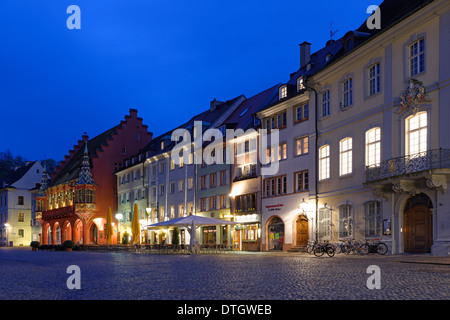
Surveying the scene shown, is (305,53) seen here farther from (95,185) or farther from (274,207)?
(95,185)

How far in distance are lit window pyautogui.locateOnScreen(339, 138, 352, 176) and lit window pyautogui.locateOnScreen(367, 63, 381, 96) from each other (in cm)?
348

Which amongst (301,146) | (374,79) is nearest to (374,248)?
(374,79)

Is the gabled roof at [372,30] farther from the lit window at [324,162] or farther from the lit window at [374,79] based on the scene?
the lit window at [324,162]

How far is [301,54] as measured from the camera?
156 ft

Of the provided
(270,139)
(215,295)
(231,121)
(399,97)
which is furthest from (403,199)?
(231,121)

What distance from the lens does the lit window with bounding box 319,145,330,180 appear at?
3691 centimetres

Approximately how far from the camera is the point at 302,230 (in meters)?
40.4

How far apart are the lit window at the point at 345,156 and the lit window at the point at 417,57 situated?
261 inches

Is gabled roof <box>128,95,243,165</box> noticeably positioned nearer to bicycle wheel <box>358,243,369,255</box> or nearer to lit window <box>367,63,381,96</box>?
lit window <box>367,63,381,96</box>

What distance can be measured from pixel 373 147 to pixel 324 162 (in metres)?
5.90

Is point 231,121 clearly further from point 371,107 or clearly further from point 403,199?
point 403,199
